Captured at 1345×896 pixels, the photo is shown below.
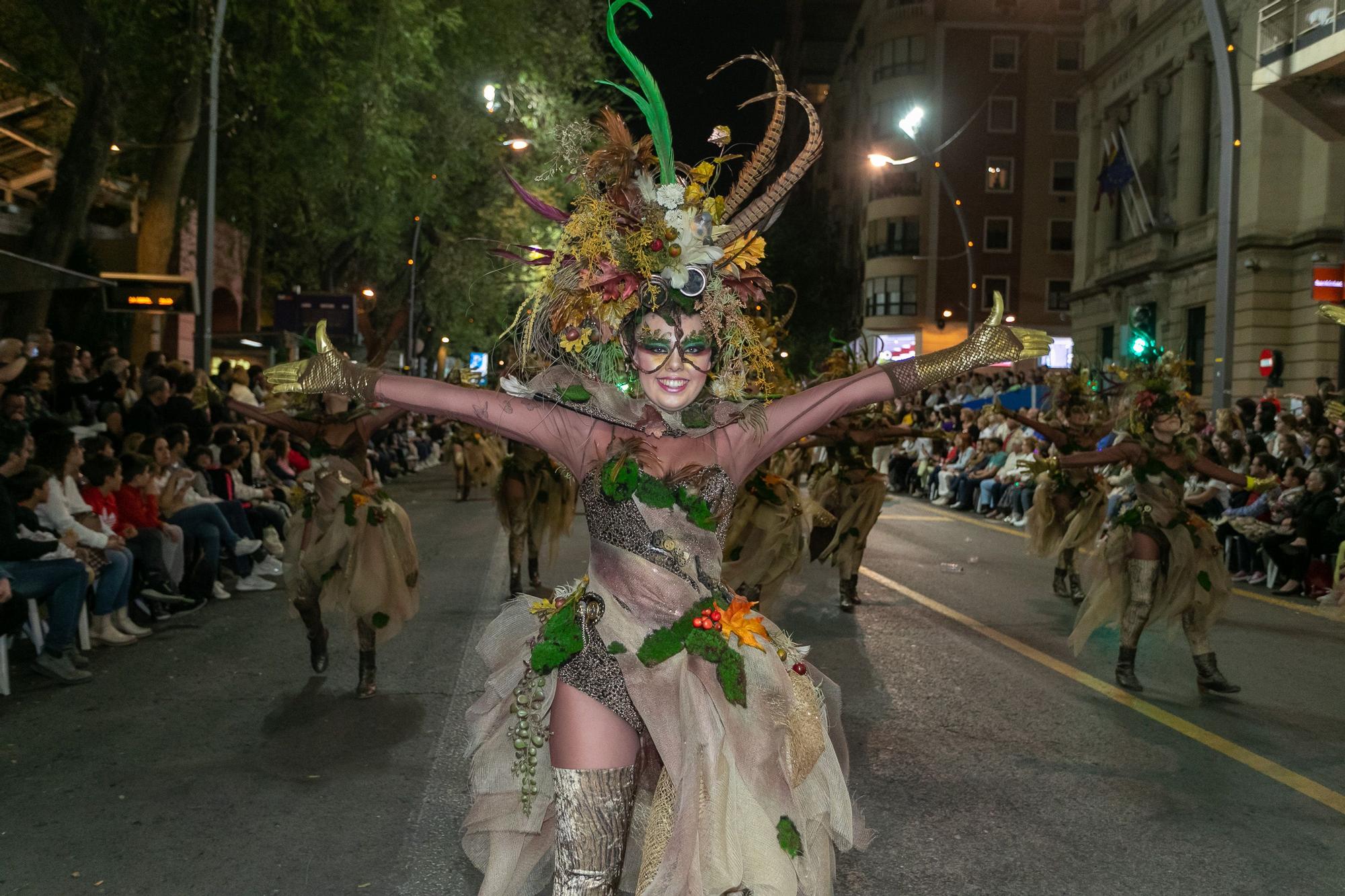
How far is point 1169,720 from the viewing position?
7.49 metres

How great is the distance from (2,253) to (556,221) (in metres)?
12.6

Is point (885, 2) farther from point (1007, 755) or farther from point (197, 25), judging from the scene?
point (1007, 755)

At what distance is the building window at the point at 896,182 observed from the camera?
215ft

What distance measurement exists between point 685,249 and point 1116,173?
1465 inches

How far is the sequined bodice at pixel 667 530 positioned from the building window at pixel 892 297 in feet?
206

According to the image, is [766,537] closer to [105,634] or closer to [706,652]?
[105,634]

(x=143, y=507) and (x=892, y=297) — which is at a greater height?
(x=892, y=297)

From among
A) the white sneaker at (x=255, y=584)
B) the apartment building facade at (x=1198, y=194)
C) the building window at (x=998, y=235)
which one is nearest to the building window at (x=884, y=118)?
the building window at (x=998, y=235)

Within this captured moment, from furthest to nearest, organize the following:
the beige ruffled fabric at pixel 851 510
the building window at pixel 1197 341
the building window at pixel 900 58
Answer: the building window at pixel 900 58 < the building window at pixel 1197 341 < the beige ruffled fabric at pixel 851 510

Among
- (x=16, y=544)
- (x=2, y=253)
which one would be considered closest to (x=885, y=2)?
(x=2, y=253)

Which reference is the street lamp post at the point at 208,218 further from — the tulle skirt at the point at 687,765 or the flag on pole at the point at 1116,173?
the flag on pole at the point at 1116,173

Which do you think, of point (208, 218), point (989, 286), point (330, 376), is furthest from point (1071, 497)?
point (989, 286)

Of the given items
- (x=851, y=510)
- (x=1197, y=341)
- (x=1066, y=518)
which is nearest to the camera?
(x=851, y=510)

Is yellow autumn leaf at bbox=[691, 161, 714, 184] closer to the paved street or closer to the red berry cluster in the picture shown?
the red berry cluster
